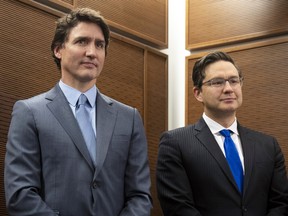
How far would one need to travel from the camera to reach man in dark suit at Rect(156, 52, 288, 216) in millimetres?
1468

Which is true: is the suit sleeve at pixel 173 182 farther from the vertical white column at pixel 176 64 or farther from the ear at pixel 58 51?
the vertical white column at pixel 176 64

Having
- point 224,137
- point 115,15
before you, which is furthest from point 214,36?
point 224,137

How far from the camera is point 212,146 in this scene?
1.53 m

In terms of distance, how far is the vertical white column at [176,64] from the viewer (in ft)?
7.91

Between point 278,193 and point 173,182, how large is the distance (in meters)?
0.38

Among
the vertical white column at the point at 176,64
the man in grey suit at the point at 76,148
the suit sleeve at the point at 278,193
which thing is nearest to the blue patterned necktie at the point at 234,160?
the suit sleeve at the point at 278,193

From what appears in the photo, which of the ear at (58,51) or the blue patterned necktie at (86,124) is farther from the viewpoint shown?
the ear at (58,51)

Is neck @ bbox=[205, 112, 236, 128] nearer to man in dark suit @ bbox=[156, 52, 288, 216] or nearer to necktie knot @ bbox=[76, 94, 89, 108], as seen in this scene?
man in dark suit @ bbox=[156, 52, 288, 216]

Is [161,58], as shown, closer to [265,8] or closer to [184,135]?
[265,8]

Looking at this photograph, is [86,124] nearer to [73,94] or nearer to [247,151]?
[73,94]

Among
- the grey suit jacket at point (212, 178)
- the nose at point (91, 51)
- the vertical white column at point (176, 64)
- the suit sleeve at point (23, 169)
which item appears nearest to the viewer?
the suit sleeve at point (23, 169)

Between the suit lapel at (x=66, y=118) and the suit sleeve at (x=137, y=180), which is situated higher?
the suit lapel at (x=66, y=118)

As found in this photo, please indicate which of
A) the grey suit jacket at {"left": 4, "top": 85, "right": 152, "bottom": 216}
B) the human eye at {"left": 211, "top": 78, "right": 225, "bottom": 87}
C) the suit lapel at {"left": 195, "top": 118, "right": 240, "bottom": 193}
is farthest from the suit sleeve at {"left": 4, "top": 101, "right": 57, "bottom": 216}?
the human eye at {"left": 211, "top": 78, "right": 225, "bottom": 87}

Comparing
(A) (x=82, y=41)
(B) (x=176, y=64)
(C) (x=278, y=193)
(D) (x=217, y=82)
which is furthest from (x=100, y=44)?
(B) (x=176, y=64)
